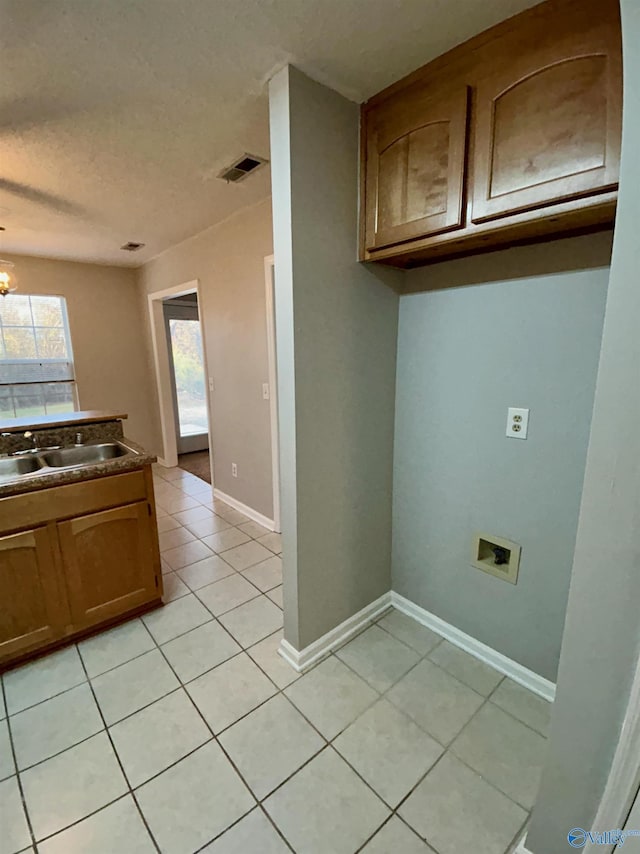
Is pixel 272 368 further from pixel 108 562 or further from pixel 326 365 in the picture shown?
pixel 108 562

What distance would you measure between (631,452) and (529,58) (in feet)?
4.02

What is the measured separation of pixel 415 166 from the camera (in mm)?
1442

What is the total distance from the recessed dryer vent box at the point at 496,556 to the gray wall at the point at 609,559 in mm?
708

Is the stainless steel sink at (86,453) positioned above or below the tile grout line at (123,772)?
above

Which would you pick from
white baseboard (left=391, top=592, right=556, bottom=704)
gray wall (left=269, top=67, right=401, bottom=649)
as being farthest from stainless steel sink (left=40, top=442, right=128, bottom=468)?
white baseboard (left=391, top=592, right=556, bottom=704)

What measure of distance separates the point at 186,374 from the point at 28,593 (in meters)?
4.04

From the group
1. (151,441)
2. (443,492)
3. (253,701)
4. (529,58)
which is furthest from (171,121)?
(151,441)

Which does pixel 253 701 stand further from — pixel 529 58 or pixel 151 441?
pixel 151 441

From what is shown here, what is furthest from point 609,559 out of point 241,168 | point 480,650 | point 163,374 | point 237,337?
point 163,374

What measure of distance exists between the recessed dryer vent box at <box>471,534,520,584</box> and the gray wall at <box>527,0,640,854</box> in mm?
708

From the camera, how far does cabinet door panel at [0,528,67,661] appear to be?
1.67 metres

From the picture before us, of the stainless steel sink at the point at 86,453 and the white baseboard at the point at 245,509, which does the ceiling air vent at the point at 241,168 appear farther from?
the white baseboard at the point at 245,509

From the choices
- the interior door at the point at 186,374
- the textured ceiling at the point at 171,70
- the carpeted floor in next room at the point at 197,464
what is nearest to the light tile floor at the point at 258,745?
the textured ceiling at the point at 171,70

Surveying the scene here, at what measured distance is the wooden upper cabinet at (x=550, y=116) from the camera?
1.03m
